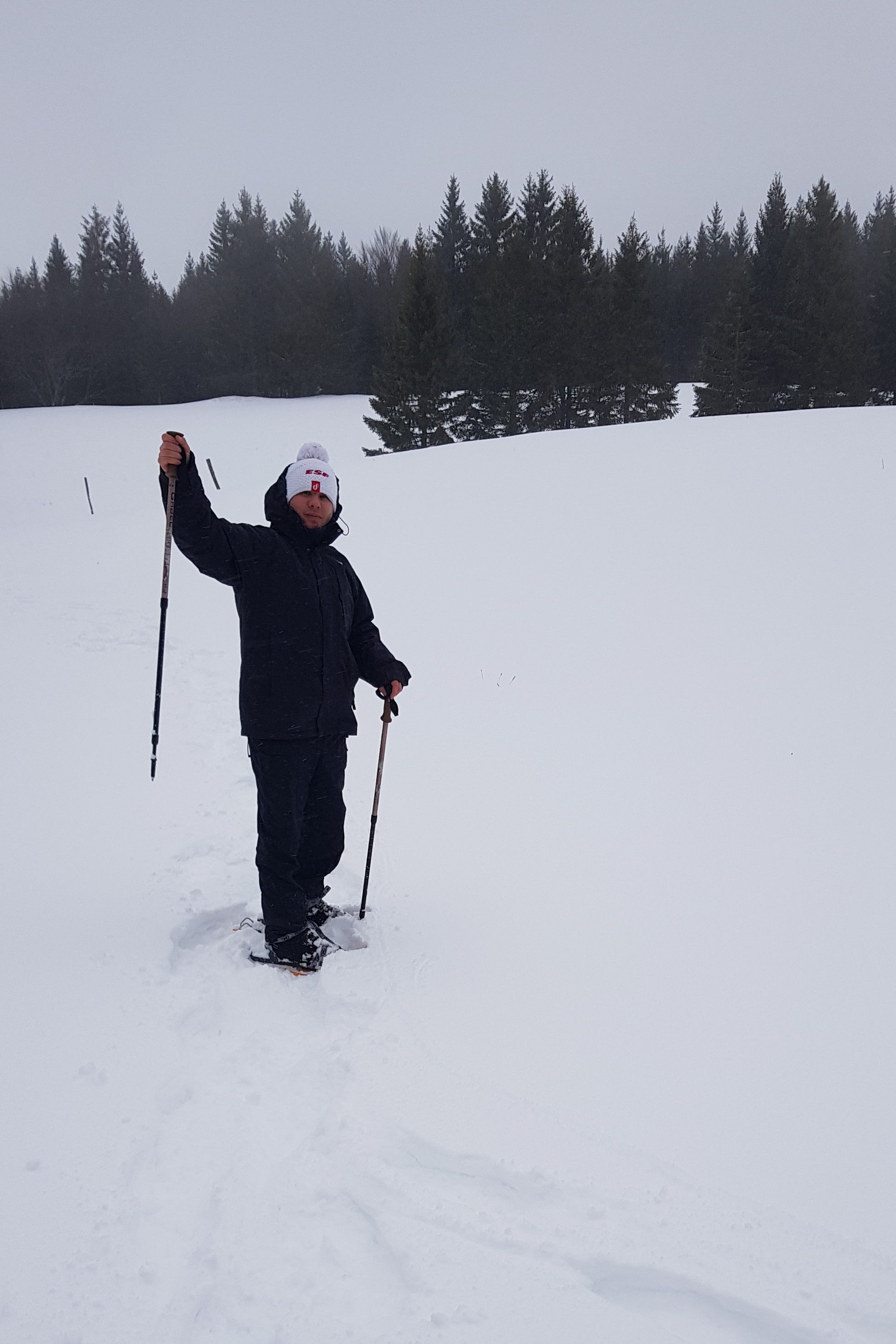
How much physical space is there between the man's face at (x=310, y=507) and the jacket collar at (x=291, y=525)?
19 millimetres

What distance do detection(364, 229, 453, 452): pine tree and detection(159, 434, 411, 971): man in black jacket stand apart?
970 inches

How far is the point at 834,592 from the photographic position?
23.1ft

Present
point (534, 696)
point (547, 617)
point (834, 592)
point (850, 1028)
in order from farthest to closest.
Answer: point (547, 617) → point (834, 592) → point (534, 696) → point (850, 1028)

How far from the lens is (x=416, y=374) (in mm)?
26750

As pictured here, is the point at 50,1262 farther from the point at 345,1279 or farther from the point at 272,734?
the point at 272,734

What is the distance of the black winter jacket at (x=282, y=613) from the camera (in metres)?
3.05

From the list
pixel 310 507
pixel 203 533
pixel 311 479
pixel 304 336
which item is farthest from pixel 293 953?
pixel 304 336

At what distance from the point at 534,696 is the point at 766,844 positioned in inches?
101

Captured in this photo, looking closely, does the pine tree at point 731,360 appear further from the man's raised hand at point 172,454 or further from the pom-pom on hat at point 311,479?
the man's raised hand at point 172,454

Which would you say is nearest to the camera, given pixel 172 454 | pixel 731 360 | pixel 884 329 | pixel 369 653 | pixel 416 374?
pixel 172 454

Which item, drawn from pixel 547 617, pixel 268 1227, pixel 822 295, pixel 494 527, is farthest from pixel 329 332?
pixel 268 1227

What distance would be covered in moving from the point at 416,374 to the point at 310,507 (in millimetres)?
25349

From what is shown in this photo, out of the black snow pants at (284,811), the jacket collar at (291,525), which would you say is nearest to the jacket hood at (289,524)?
the jacket collar at (291,525)

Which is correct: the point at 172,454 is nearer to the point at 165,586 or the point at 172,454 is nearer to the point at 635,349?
the point at 165,586
